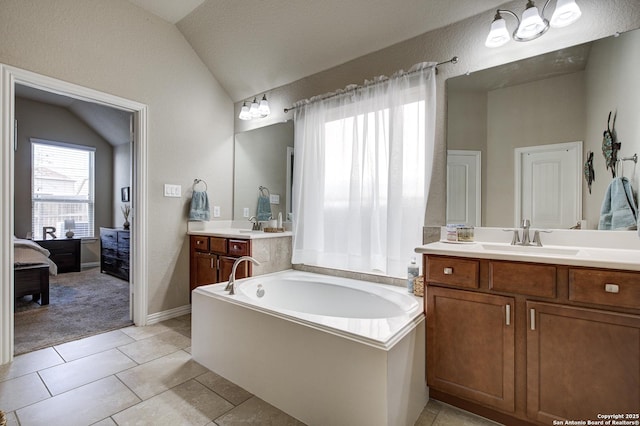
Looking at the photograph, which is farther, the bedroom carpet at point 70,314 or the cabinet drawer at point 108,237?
the cabinet drawer at point 108,237

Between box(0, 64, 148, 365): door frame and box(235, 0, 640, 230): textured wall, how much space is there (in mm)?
1677

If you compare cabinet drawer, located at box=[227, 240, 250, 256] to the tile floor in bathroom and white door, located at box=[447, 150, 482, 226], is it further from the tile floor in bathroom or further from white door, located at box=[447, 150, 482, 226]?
white door, located at box=[447, 150, 482, 226]

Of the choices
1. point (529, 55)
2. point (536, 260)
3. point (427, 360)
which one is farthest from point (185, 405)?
point (529, 55)

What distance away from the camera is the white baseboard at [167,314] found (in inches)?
117

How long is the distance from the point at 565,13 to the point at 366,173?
143 centimetres

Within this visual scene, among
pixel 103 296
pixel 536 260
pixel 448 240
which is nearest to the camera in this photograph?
pixel 536 260

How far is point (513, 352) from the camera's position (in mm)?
1465

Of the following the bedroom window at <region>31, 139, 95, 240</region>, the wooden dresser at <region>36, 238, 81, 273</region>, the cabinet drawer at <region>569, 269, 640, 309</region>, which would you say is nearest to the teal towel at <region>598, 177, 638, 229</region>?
the cabinet drawer at <region>569, 269, 640, 309</region>

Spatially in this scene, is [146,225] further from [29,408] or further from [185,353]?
[29,408]

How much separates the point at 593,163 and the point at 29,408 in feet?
10.9

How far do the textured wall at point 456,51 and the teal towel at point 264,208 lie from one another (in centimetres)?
119

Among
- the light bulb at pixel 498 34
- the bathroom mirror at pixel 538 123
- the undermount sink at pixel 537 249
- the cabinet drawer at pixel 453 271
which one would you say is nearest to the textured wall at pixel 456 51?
the bathroom mirror at pixel 538 123

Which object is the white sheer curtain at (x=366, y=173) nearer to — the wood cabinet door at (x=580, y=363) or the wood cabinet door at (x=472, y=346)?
the wood cabinet door at (x=472, y=346)

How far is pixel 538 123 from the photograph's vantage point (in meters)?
1.86
